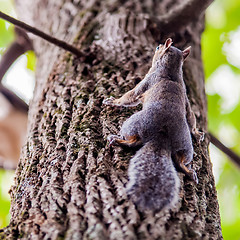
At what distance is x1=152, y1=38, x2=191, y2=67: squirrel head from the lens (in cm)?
228

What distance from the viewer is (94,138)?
5.81 feet

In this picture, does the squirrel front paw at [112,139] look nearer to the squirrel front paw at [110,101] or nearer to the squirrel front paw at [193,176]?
the squirrel front paw at [110,101]

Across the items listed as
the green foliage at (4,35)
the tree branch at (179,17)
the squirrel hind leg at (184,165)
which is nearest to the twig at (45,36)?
the tree branch at (179,17)

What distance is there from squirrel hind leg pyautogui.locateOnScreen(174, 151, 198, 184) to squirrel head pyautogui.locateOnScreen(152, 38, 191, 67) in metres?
0.72

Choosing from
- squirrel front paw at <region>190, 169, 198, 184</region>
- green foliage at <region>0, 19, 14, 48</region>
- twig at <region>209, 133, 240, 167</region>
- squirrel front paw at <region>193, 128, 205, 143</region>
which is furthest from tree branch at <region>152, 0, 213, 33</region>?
green foliage at <region>0, 19, 14, 48</region>

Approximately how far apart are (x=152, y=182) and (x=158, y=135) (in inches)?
12.7

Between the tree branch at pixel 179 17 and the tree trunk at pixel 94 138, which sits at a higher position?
the tree branch at pixel 179 17

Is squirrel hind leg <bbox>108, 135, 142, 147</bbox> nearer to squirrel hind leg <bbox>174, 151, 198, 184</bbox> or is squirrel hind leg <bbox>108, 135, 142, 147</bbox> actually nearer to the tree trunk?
the tree trunk

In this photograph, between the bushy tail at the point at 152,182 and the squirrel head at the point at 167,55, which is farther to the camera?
the squirrel head at the point at 167,55

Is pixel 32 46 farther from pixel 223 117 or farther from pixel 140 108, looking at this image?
pixel 223 117

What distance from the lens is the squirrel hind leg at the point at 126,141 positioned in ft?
5.56

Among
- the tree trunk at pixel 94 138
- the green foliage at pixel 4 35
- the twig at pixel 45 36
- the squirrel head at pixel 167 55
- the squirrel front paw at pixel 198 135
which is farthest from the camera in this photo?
the green foliage at pixel 4 35

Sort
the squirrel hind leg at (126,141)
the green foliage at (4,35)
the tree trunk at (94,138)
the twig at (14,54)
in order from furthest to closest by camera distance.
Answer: the green foliage at (4,35), the twig at (14,54), the squirrel hind leg at (126,141), the tree trunk at (94,138)

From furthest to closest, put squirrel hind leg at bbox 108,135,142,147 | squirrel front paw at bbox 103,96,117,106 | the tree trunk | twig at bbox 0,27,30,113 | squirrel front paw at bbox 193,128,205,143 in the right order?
twig at bbox 0,27,30,113
squirrel front paw at bbox 193,128,205,143
squirrel front paw at bbox 103,96,117,106
squirrel hind leg at bbox 108,135,142,147
the tree trunk
